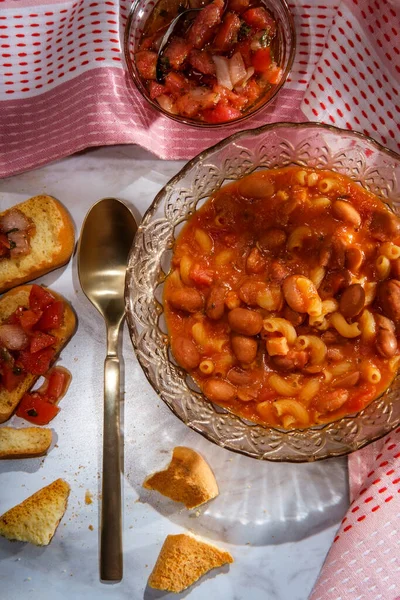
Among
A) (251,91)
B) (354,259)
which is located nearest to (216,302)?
(354,259)

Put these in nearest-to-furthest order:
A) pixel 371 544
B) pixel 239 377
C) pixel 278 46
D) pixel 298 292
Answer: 1. pixel 298 292
2. pixel 239 377
3. pixel 371 544
4. pixel 278 46

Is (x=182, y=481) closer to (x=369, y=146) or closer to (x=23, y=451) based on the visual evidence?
(x=23, y=451)

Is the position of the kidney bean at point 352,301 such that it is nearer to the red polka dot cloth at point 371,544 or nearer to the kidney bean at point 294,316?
the kidney bean at point 294,316

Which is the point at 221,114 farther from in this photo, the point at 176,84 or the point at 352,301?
the point at 352,301

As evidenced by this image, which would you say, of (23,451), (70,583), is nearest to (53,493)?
(23,451)

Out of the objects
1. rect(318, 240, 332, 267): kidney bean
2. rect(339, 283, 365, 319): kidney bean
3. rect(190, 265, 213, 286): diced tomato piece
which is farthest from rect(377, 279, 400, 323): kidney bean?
rect(190, 265, 213, 286): diced tomato piece
